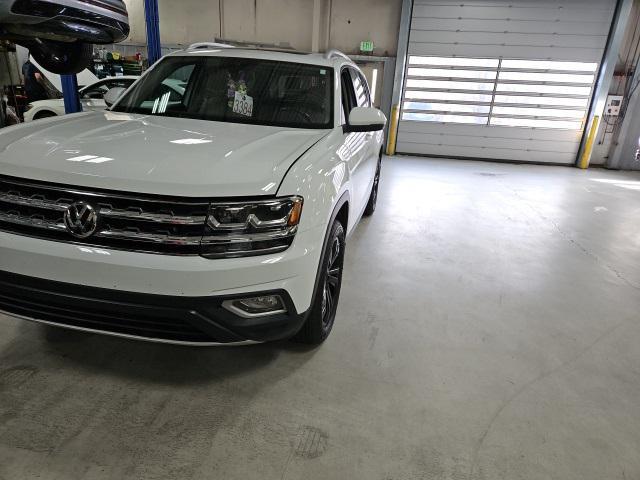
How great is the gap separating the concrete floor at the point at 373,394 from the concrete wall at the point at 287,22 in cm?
864

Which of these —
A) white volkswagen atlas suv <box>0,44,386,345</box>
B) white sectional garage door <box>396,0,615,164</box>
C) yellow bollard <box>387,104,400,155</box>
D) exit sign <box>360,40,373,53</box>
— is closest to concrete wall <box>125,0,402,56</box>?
exit sign <box>360,40,373,53</box>

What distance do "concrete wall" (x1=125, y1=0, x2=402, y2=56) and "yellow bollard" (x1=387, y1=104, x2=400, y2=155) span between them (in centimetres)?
136

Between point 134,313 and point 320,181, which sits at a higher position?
point 320,181

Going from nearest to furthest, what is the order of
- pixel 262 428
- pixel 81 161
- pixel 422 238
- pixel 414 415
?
pixel 81 161 → pixel 262 428 → pixel 414 415 → pixel 422 238

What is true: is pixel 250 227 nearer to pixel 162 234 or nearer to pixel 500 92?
pixel 162 234

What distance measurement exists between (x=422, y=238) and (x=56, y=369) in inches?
131

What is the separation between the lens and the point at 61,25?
8.00 feet

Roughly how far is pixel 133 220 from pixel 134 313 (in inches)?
13.5

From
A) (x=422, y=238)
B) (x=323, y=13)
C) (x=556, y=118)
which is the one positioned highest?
(x=323, y=13)

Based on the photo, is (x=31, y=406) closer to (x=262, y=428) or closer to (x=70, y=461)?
(x=70, y=461)

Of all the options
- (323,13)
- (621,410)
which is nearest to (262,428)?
(621,410)

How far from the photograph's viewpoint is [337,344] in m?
2.43

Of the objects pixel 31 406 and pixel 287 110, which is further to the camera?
pixel 287 110

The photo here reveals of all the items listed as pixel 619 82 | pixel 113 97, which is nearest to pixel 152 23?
pixel 113 97
